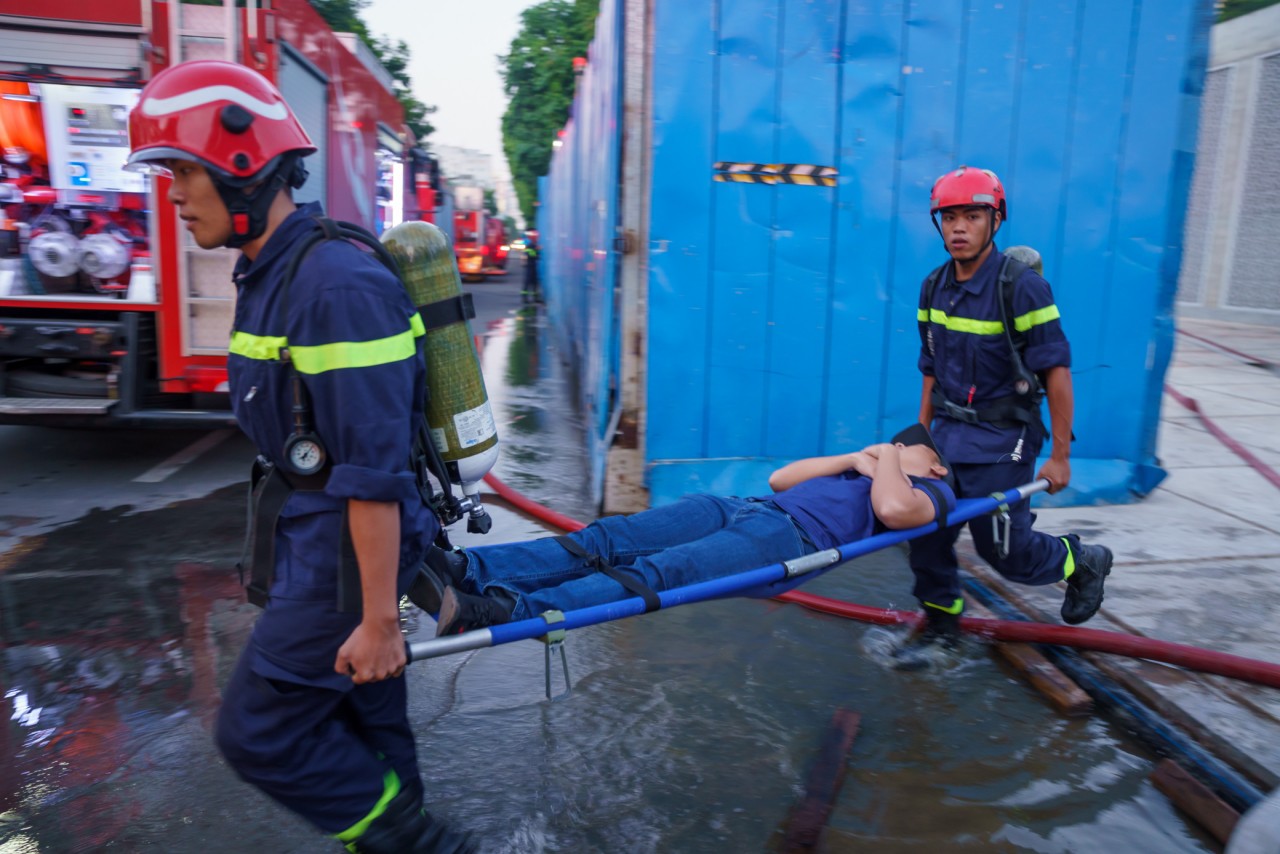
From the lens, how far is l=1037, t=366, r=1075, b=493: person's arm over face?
11.0 ft

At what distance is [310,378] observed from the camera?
181cm

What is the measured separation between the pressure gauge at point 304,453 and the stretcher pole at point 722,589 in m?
0.44

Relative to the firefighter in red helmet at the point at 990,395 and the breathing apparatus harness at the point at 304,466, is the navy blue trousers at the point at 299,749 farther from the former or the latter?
the firefighter in red helmet at the point at 990,395

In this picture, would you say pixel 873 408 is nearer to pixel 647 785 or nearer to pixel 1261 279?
pixel 647 785

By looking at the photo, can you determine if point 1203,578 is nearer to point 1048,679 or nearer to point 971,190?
point 1048,679

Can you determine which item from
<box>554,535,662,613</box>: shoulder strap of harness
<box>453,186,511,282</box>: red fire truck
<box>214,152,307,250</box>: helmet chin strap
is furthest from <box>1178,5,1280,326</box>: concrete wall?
<box>453,186,511,282</box>: red fire truck

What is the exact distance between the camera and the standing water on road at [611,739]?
2559mm

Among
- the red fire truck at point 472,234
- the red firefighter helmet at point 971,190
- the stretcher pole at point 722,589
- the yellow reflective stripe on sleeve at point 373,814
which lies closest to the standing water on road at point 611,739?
the yellow reflective stripe on sleeve at point 373,814

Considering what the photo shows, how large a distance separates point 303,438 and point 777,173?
3.77 m

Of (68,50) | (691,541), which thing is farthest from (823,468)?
(68,50)

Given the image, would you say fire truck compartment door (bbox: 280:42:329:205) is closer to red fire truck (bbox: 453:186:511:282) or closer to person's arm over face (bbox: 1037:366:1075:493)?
person's arm over face (bbox: 1037:366:1075:493)

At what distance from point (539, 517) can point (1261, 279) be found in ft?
52.7

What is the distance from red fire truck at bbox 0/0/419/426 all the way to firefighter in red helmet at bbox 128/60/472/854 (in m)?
3.87

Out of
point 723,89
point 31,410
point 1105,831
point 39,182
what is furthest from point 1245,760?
point 39,182
